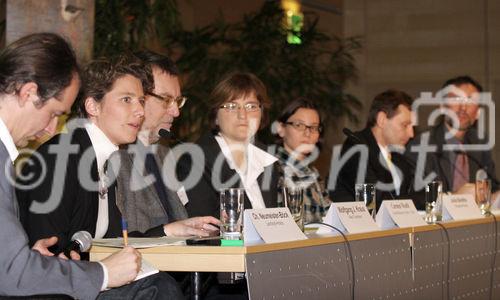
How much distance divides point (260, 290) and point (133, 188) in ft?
2.94

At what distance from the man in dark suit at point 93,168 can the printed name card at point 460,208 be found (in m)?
1.38

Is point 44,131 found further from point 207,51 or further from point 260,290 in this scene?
point 207,51

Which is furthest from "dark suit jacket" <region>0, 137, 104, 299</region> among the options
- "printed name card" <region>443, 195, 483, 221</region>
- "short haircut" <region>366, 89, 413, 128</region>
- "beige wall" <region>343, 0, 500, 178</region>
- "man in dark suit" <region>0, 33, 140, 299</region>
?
"beige wall" <region>343, 0, 500, 178</region>

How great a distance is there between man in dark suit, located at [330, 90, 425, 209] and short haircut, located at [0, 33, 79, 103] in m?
2.00

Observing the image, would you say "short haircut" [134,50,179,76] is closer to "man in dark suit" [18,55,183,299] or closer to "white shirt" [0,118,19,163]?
"man in dark suit" [18,55,183,299]

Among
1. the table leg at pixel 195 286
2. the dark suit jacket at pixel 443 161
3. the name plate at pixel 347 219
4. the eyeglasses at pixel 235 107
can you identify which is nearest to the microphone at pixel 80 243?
the table leg at pixel 195 286

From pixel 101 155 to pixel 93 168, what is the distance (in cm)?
13

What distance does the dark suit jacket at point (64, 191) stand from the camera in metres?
2.43

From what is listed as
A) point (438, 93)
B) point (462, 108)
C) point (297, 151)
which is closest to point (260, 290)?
point (297, 151)

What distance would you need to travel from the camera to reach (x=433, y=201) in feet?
11.8

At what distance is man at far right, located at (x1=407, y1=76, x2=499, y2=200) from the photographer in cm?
508

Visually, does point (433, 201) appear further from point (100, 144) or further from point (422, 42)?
point (422, 42)

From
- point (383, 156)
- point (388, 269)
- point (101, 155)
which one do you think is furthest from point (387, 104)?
point (101, 155)

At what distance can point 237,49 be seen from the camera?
689cm
